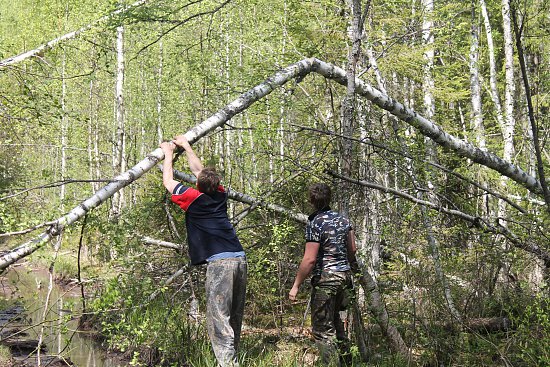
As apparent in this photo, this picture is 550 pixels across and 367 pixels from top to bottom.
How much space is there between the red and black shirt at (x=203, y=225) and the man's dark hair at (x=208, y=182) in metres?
0.05

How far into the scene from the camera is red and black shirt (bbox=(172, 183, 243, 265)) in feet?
15.9

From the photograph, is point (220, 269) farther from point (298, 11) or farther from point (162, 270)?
point (298, 11)

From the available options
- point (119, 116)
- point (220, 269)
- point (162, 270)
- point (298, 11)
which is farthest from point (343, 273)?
point (119, 116)

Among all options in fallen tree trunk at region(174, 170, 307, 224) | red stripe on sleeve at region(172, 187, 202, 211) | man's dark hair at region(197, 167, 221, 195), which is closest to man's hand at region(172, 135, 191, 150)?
man's dark hair at region(197, 167, 221, 195)

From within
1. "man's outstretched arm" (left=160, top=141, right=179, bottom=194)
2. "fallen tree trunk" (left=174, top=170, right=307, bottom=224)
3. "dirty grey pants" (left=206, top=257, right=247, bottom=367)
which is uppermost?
"man's outstretched arm" (left=160, top=141, right=179, bottom=194)

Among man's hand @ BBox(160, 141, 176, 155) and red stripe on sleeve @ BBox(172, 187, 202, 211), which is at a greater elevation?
man's hand @ BBox(160, 141, 176, 155)

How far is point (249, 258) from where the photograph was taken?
22.0 feet

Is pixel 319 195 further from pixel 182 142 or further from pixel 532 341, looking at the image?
pixel 532 341

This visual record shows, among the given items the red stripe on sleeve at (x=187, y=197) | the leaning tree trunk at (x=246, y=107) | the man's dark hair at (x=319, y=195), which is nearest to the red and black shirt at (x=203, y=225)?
the red stripe on sleeve at (x=187, y=197)

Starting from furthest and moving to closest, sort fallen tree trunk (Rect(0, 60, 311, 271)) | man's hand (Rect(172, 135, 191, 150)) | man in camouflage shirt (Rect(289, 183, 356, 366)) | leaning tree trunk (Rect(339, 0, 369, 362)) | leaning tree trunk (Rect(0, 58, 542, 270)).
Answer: leaning tree trunk (Rect(339, 0, 369, 362)) < man in camouflage shirt (Rect(289, 183, 356, 366)) < man's hand (Rect(172, 135, 191, 150)) < leaning tree trunk (Rect(0, 58, 542, 270)) < fallen tree trunk (Rect(0, 60, 311, 271))

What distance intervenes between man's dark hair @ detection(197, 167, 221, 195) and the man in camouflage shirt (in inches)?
37.6

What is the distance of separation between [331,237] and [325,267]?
0.96ft

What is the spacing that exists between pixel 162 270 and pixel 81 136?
1878cm

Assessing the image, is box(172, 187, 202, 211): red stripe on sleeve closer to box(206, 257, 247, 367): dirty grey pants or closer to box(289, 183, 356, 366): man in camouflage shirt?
box(206, 257, 247, 367): dirty grey pants
